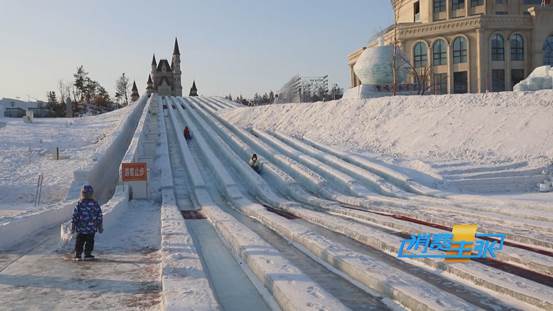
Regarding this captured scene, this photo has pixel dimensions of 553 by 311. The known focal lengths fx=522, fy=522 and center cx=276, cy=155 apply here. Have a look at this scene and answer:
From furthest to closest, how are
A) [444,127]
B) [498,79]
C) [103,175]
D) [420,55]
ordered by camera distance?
1. [420,55]
2. [498,79]
3. [444,127]
4. [103,175]

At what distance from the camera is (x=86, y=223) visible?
841 cm

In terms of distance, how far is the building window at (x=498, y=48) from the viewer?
50.8m

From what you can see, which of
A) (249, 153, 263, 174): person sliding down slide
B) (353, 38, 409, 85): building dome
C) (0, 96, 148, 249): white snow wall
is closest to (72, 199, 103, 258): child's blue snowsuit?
(0, 96, 148, 249): white snow wall

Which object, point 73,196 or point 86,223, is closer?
point 86,223

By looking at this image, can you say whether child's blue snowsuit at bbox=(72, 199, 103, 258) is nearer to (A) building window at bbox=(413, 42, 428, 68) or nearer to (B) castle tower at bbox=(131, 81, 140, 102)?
(A) building window at bbox=(413, 42, 428, 68)

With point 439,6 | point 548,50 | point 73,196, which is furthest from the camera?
point 439,6

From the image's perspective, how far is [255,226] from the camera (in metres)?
12.1

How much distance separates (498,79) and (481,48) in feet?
12.3

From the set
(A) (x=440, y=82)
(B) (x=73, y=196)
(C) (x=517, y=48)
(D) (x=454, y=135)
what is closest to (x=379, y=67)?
(D) (x=454, y=135)

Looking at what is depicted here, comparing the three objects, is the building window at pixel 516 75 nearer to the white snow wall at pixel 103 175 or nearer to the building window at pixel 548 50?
the building window at pixel 548 50

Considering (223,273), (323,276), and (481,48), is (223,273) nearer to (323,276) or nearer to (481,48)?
(323,276)

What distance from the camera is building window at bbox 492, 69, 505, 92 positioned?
5069 cm

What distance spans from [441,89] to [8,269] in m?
49.1

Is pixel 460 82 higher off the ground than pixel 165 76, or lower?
lower
